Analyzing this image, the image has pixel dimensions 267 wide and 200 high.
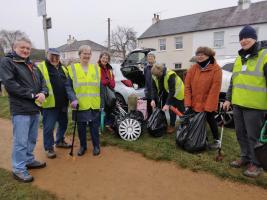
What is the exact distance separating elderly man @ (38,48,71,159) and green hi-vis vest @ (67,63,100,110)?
0.80ft

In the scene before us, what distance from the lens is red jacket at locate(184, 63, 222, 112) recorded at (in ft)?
14.1

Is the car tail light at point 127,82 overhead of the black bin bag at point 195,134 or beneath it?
overhead

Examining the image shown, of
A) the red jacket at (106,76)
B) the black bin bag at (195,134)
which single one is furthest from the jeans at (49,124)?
the black bin bag at (195,134)

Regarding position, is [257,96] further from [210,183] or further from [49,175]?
[49,175]

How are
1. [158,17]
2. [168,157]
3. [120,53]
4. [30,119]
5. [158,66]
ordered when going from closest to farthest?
1. [30,119]
2. [168,157]
3. [158,66]
4. [158,17]
5. [120,53]

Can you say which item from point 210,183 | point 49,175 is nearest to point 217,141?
point 210,183

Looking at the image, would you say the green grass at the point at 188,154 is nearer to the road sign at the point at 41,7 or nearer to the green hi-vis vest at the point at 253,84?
the green hi-vis vest at the point at 253,84

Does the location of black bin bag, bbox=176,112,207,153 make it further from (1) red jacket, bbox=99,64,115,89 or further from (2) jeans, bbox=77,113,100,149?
(1) red jacket, bbox=99,64,115,89

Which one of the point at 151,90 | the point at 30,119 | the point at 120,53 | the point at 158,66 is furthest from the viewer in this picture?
the point at 120,53

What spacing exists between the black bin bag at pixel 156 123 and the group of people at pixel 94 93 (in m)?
0.20

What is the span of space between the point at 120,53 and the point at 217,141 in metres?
44.7

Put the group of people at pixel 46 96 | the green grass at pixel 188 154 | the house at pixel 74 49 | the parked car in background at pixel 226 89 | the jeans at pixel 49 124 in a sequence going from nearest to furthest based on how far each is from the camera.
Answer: the group of people at pixel 46 96
the green grass at pixel 188 154
the jeans at pixel 49 124
the parked car in background at pixel 226 89
the house at pixel 74 49

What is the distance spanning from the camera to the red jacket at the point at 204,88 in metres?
4.30

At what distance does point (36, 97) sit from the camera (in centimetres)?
352
